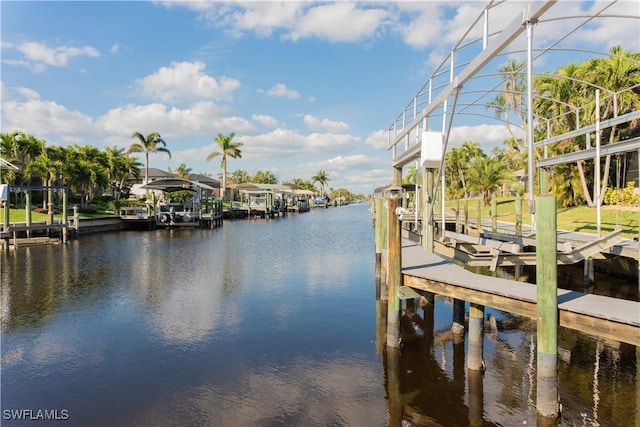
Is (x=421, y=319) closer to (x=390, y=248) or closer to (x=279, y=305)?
(x=390, y=248)

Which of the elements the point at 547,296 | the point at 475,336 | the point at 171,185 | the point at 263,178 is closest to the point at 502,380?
the point at 475,336

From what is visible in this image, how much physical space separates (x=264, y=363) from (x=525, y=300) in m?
5.53

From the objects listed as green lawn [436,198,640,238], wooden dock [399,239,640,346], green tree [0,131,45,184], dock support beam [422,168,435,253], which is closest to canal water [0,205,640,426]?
wooden dock [399,239,640,346]

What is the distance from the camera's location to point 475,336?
8281 millimetres

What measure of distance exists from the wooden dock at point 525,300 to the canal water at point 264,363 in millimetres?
1688

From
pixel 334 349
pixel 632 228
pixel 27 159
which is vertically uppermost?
pixel 27 159

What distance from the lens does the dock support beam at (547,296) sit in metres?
6.24

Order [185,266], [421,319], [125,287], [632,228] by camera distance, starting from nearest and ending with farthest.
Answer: [421,319] < [125,287] < [632,228] < [185,266]

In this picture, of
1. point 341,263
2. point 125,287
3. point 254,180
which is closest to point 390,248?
point 125,287

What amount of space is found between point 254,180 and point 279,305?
125604mm

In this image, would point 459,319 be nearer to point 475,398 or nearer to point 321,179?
point 475,398

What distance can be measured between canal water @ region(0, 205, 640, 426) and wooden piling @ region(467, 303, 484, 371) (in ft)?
0.88

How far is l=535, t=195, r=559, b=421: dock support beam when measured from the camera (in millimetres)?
6238

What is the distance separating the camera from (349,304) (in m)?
14.3
